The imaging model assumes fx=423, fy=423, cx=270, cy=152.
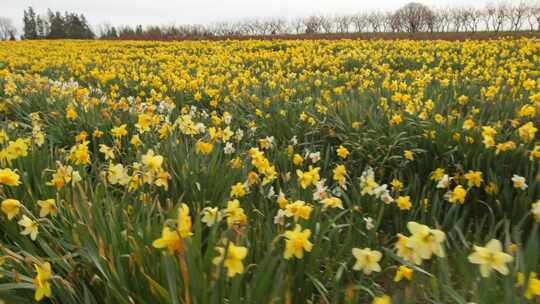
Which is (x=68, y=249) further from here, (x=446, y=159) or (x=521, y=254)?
(x=446, y=159)

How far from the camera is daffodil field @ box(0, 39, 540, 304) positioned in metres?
1.36

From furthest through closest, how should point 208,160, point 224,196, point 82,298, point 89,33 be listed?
1. point 89,33
2. point 208,160
3. point 224,196
4. point 82,298

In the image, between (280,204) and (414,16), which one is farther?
(414,16)

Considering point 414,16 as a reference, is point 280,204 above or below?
below

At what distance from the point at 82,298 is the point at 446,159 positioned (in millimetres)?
2527

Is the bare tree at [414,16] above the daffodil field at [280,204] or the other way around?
above

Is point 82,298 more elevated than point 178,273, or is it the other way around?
point 178,273

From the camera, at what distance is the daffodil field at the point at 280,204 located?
1.36m

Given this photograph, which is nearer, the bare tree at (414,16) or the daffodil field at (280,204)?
the daffodil field at (280,204)

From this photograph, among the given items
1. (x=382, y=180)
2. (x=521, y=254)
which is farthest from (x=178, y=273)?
(x=382, y=180)

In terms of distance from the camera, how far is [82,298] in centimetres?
154

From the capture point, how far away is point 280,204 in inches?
75.4

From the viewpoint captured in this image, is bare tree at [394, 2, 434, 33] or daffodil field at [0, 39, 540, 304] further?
bare tree at [394, 2, 434, 33]

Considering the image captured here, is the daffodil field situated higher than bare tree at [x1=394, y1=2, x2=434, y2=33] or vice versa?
bare tree at [x1=394, y1=2, x2=434, y2=33]
